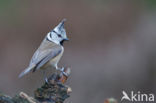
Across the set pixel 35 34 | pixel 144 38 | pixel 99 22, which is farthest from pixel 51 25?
pixel 144 38

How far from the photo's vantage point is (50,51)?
4625 millimetres

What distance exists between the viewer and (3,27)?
809 centimetres

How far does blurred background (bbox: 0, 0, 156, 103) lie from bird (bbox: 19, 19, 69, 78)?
3.05 metres

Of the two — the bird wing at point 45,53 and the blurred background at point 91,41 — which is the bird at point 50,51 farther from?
the blurred background at point 91,41

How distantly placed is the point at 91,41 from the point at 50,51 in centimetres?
356

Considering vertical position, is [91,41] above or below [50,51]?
above

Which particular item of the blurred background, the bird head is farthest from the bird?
the blurred background

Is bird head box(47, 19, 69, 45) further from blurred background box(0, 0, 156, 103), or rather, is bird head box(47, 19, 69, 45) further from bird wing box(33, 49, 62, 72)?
blurred background box(0, 0, 156, 103)

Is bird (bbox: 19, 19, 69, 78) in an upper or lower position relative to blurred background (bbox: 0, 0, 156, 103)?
lower

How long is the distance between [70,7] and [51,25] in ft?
1.71

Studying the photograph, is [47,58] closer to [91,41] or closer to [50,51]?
[50,51]

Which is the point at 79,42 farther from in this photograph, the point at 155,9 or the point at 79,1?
the point at 155,9

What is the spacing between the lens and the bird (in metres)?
4.40

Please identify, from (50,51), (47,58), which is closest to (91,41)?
(50,51)
